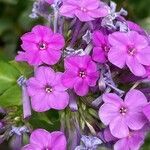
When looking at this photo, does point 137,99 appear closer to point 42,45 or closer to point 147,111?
point 147,111

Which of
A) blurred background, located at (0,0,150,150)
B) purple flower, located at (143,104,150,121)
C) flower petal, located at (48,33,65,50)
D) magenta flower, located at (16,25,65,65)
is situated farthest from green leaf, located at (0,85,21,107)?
blurred background, located at (0,0,150,150)

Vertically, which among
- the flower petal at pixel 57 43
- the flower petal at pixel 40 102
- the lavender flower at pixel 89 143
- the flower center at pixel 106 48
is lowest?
the lavender flower at pixel 89 143

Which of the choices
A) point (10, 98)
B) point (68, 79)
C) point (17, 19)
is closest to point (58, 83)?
point (68, 79)

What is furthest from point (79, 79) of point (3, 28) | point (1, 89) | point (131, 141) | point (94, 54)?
point (3, 28)

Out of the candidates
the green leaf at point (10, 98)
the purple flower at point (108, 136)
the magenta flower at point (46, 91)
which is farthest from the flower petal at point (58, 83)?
the green leaf at point (10, 98)

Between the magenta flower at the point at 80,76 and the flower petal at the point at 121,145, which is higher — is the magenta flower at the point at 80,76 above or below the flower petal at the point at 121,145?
above

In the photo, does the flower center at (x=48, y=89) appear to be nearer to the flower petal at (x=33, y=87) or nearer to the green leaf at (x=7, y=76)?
the flower petal at (x=33, y=87)

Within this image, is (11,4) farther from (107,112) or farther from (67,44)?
(107,112)
